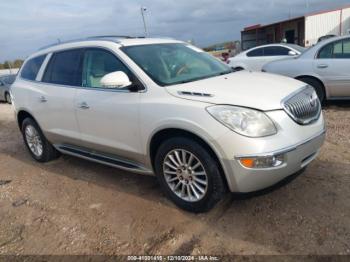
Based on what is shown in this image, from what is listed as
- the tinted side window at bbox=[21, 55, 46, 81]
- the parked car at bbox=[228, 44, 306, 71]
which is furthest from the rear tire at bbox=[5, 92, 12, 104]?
the tinted side window at bbox=[21, 55, 46, 81]

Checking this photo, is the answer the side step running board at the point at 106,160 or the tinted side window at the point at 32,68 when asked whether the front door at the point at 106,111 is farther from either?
the tinted side window at the point at 32,68

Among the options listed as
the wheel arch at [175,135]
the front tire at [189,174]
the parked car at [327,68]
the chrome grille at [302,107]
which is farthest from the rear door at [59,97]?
the parked car at [327,68]

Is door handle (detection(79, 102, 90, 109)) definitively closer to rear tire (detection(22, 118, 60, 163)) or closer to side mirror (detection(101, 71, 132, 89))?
side mirror (detection(101, 71, 132, 89))

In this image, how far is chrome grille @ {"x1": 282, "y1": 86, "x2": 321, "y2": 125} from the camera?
3.21 meters

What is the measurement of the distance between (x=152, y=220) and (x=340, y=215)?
5.90 ft

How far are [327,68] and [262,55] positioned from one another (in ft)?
15.0

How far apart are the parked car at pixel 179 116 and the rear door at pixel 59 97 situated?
0.01m

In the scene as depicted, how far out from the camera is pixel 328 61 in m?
7.04

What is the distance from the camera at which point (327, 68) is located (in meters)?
7.00

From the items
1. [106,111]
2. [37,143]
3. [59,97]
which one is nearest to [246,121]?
[106,111]

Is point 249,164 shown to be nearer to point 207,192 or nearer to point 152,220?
point 207,192

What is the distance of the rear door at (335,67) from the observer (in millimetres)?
6836

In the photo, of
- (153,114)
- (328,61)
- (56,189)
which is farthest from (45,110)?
(328,61)

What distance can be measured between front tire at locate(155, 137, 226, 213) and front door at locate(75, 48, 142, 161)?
1.31ft
